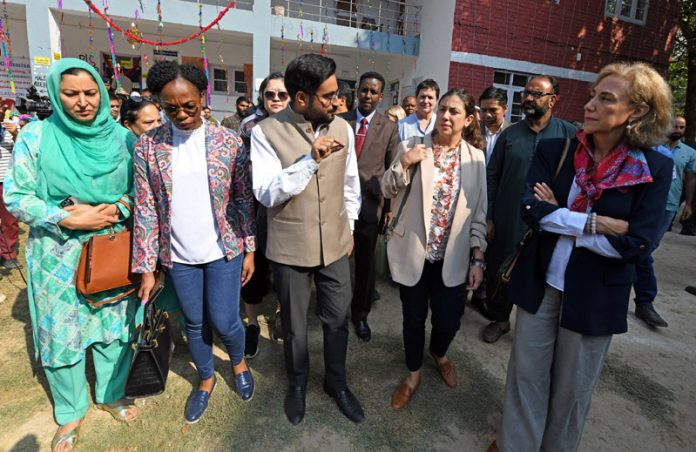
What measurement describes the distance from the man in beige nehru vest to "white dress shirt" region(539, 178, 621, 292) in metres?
1.04

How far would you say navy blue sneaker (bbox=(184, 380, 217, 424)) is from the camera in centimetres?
234

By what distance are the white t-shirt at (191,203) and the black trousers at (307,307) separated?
0.41m

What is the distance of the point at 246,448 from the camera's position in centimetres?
216

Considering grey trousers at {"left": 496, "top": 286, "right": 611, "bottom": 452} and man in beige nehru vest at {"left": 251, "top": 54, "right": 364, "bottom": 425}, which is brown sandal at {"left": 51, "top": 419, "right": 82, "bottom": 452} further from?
grey trousers at {"left": 496, "top": 286, "right": 611, "bottom": 452}

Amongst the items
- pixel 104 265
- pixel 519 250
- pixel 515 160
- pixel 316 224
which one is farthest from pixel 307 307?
pixel 515 160

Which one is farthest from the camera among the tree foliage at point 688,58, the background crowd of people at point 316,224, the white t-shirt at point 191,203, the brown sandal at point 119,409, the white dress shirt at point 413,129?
the tree foliage at point 688,58

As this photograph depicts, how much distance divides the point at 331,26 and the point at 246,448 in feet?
36.2

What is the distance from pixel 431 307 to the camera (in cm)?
252

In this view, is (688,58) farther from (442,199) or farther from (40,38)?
(40,38)

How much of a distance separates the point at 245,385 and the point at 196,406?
1.02 feet

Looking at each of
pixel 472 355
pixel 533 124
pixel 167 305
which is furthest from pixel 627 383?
pixel 167 305

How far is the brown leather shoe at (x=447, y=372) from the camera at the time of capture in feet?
8.95

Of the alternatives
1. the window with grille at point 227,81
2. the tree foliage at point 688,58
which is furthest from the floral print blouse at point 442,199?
the window with grille at point 227,81

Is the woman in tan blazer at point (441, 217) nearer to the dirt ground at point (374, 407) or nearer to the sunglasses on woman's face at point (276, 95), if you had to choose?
the dirt ground at point (374, 407)
